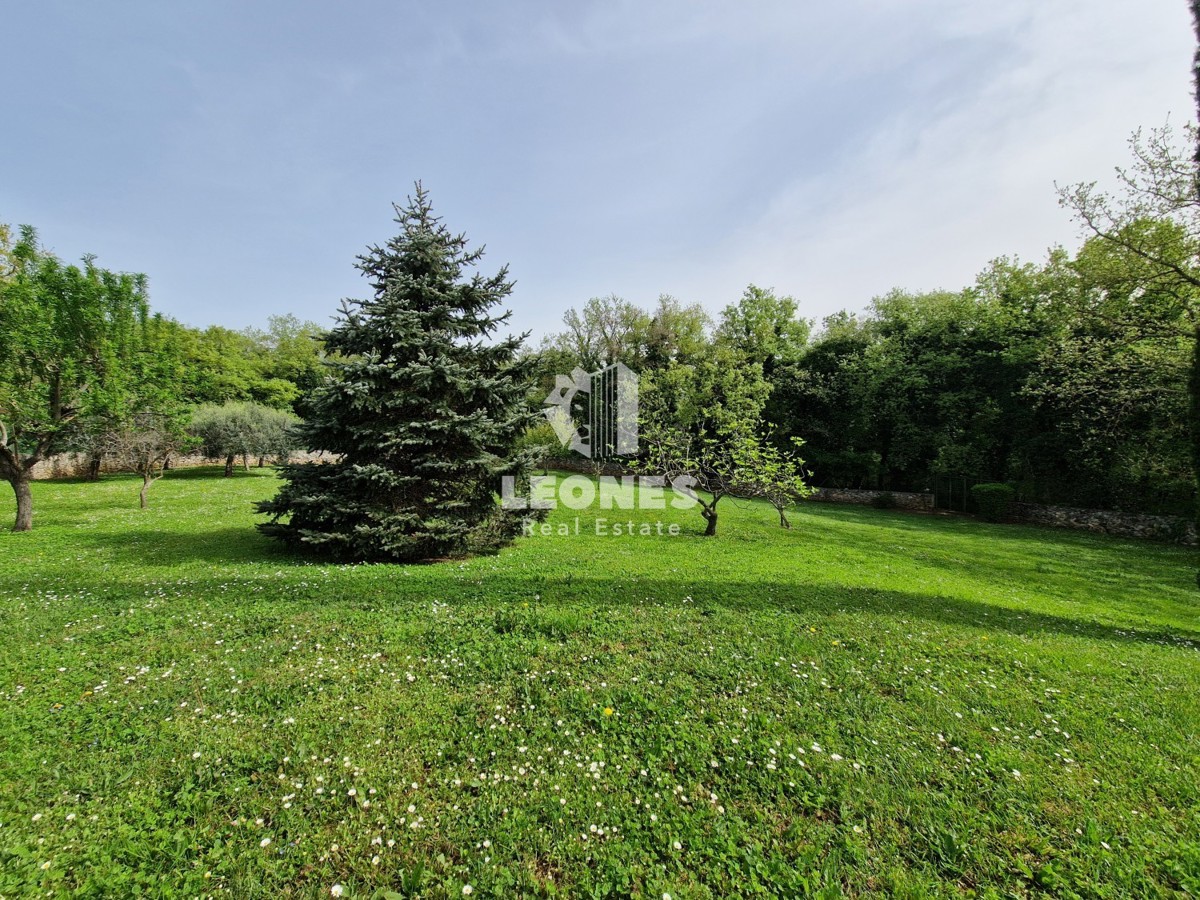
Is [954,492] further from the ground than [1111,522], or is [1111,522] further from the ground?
[954,492]

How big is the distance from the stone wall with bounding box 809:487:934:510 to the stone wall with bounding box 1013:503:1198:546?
3.67 m

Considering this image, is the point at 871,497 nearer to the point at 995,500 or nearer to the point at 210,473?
the point at 995,500

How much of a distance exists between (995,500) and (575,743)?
943 inches

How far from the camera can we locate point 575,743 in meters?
3.04

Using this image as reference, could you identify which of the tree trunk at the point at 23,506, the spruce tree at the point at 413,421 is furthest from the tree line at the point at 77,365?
the spruce tree at the point at 413,421

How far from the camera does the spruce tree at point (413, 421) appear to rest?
7.78 metres

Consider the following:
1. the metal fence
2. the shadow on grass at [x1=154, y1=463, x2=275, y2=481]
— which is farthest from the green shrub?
the shadow on grass at [x1=154, y1=463, x2=275, y2=481]

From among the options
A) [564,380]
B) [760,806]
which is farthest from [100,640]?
[564,380]

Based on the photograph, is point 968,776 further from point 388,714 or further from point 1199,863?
point 388,714

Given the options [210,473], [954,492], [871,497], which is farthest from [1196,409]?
[210,473]

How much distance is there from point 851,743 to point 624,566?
5.22 m

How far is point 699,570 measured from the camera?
8.00 meters

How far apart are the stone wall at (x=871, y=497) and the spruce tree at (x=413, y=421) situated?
18565 mm

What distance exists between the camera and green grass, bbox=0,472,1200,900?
216 cm
